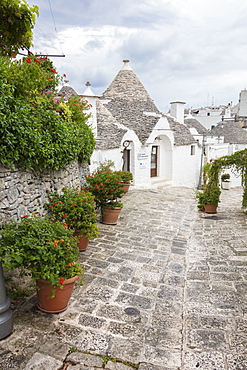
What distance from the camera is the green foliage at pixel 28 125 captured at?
3.99 meters

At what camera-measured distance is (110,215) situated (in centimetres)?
801

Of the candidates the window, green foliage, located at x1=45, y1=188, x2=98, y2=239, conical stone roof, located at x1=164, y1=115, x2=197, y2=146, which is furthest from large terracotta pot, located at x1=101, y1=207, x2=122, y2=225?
conical stone roof, located at x1=164, y1=115, x2=197, y2=146

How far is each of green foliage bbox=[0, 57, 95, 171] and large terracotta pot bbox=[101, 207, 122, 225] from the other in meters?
2.39

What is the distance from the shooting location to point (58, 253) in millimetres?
3441

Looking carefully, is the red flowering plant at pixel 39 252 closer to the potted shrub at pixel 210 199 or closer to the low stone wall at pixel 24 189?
the low stone wall at pixel 24 189

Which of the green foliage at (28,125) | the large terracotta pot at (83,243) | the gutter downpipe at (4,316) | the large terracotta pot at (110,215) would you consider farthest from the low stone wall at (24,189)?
the large terracotta pot at (110,215)

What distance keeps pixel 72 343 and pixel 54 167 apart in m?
3.51

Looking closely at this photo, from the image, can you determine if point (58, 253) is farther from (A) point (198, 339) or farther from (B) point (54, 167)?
(B) point (54, 167)

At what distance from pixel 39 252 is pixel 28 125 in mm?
2124

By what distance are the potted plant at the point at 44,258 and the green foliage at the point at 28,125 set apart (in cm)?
Result: 118

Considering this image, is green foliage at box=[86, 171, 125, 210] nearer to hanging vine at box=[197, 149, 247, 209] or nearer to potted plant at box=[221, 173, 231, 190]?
hanging vine at box=[197, 149, 247, 209]

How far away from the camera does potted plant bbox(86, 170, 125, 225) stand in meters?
A: 7.60

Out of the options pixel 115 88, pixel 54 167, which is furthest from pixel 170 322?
pixel 115 88

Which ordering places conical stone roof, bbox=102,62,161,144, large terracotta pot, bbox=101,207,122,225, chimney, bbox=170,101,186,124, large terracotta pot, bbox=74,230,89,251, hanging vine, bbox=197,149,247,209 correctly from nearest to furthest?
large terracotta pot, bbox=74,230,89,251, large terracotta pot, bbox=101,207,122,225, hanging vine, bbox=197,149,247,209, conical stone roof, bbox=102,62,161,144, chimney, bbox=170,101,186,124
